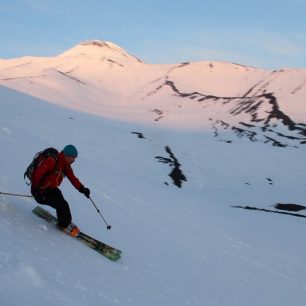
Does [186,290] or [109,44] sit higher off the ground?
[109,44]

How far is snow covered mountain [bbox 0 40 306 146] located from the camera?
220ft

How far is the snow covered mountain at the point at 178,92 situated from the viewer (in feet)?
220

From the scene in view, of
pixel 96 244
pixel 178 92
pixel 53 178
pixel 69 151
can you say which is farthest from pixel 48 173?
pixel 178 92

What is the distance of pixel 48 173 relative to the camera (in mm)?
10125

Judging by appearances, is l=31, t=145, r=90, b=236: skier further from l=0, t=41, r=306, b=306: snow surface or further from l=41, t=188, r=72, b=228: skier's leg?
l=0, t=41, r=306, b=306: snow surface

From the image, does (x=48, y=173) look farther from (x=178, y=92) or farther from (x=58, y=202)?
(x=178, y=92)

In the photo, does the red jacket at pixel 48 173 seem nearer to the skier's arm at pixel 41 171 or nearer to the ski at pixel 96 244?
the skier's arm at pixel 41 171

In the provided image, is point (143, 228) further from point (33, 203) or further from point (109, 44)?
point (109, 44)

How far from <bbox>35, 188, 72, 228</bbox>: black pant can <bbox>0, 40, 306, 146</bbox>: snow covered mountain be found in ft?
162

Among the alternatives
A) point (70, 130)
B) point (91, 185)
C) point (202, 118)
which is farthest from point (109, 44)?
point (91, 185)

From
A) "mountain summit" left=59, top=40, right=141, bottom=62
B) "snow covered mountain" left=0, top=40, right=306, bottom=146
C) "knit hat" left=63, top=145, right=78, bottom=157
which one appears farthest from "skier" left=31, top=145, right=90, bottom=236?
"mountain summit" left=59, top=40, right=141, bottom=62

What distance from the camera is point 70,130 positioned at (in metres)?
50.0

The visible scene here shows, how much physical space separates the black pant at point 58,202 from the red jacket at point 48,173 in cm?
18

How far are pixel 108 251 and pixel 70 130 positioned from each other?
40.0 m
